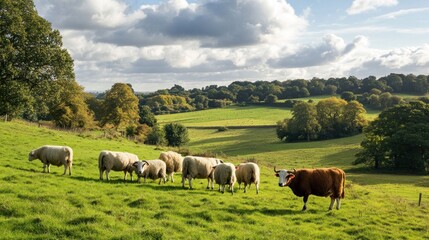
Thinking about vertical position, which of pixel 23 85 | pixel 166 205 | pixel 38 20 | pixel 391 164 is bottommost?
pixel 391 164

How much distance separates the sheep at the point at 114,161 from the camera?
22.4 metres

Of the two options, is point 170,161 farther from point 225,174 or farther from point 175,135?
point 175,135

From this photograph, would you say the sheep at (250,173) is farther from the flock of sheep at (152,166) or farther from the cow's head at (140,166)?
the cow's head at (140,166)

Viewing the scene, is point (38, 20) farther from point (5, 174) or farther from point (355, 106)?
point (355, 106)

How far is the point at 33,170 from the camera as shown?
22703 millimetres

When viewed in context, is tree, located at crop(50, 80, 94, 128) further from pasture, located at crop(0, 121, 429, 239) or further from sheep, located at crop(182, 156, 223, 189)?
sheep, located at crop(182, 156, 223, 189)

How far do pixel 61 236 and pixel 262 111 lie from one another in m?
130

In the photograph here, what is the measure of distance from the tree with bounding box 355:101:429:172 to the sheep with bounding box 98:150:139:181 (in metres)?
50.0

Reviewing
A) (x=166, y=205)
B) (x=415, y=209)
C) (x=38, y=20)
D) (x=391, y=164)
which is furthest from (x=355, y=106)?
(x=166, y=205)

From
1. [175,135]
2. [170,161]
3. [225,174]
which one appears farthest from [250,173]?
[175,135]

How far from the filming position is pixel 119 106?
71312 mm

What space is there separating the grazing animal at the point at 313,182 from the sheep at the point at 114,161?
356 inches

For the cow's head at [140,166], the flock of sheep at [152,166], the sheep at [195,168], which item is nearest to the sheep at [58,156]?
the flock of sheep at [152,166]

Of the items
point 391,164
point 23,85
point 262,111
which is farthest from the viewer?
point 262,111
